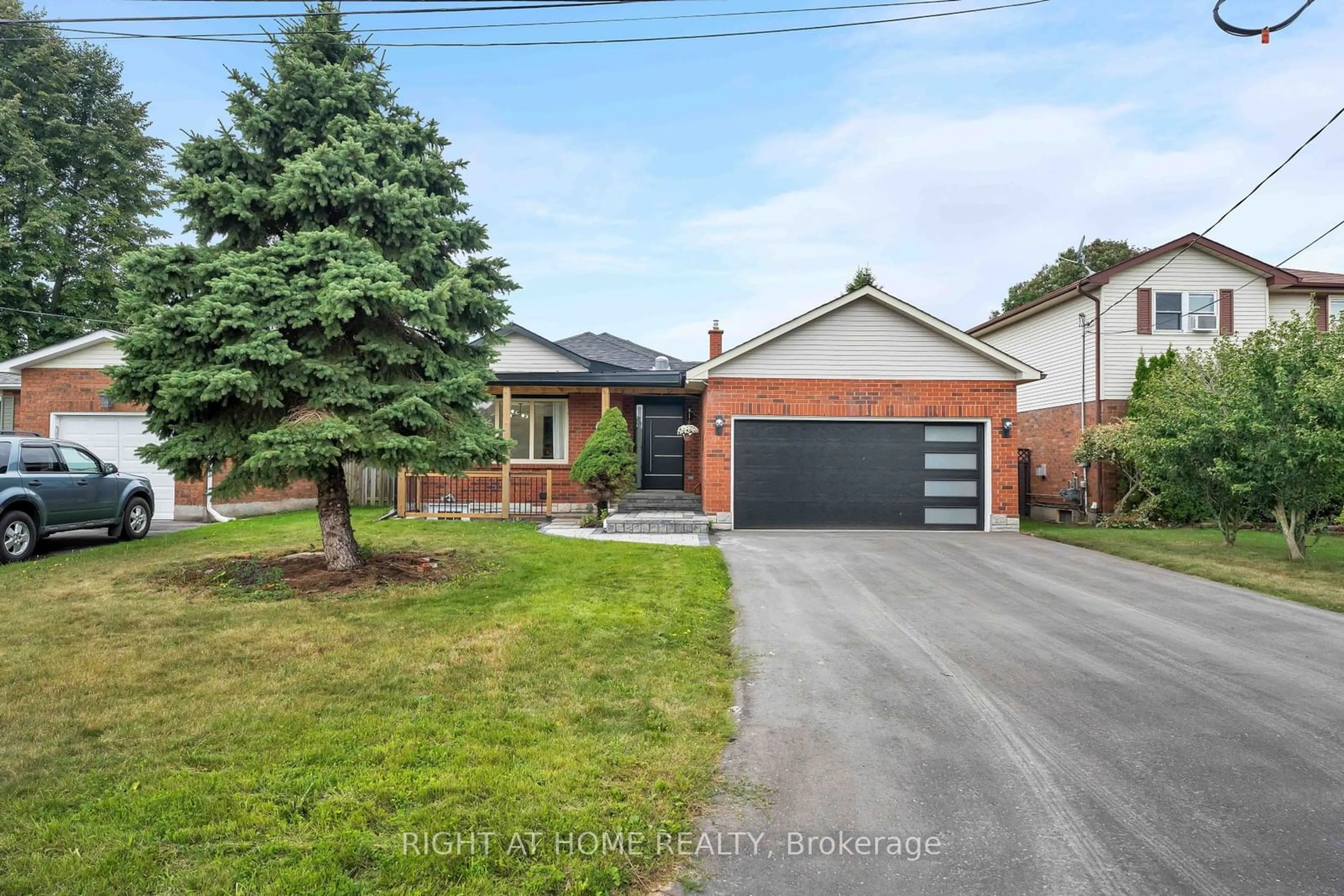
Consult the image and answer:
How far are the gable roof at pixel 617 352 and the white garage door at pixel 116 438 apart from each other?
929 centimetres

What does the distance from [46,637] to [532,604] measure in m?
3.72

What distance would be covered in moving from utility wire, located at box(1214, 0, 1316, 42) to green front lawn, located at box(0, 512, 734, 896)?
7.63 m

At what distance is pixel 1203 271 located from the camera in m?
16.8

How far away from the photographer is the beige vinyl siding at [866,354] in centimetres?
1345

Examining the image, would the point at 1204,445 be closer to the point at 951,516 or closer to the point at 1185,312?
the point at 951,516

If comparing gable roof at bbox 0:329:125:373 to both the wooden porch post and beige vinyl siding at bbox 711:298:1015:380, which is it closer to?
the wooden porch post

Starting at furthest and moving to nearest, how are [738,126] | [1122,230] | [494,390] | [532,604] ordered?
[1122,230] < [738,126] < [494,390] < [532,604]

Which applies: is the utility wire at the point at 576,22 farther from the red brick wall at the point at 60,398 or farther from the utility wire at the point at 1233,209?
the red brick wall at the point at 60,398

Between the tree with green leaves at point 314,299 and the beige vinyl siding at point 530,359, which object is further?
the beige vinyl siding at point 530,359

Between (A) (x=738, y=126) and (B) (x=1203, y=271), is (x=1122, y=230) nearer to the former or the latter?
(B) (x=1203, y=271)

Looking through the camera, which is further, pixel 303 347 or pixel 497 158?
pixel 497 158

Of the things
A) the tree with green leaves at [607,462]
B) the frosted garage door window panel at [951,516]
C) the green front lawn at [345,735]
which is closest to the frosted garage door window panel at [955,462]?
the frosted garage door window panel at [951,516]

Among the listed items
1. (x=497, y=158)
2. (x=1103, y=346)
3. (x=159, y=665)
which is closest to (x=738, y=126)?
(x=497, y=158)

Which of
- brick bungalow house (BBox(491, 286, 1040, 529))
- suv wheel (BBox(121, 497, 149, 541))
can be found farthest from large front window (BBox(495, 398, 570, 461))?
suv wheel (BBox(121, 497, 149, 541))
